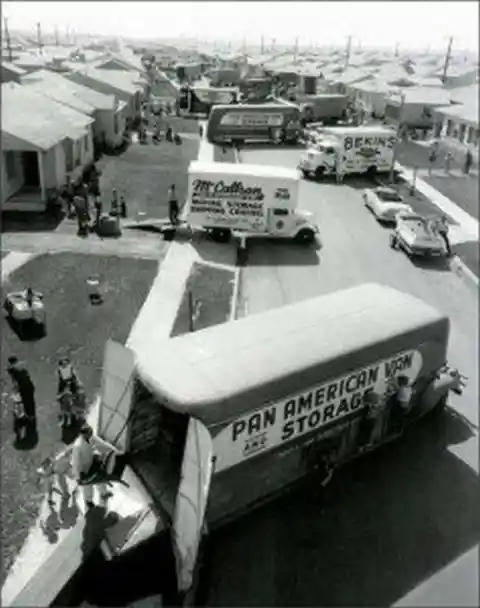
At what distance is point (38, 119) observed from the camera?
87.9ft

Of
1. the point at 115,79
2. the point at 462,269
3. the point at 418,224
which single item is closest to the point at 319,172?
the point at 418,224

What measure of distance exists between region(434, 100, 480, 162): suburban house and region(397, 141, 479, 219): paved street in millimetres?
1241

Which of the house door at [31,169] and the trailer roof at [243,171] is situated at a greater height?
the trailer roof at [243,171]

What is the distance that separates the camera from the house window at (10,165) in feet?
82.5

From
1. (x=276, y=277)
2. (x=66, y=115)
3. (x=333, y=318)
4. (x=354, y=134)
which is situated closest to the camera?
(x=333, y=318)

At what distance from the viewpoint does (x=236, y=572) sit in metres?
8.34

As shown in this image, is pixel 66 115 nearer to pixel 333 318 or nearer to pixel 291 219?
pixel 291 219

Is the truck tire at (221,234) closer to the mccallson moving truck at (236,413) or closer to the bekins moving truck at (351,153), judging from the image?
the mccallson moving truck at (236,413)

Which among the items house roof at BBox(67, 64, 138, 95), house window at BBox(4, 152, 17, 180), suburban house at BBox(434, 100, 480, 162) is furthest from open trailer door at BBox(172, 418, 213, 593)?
house roof at BBox(67, 64, 138, 95)

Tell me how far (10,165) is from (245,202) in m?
11.1

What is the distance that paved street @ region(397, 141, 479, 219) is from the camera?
30.2 meters

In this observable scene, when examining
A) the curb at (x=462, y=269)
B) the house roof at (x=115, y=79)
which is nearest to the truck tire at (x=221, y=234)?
the curb at (x=462, y=269)

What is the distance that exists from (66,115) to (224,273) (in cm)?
1622

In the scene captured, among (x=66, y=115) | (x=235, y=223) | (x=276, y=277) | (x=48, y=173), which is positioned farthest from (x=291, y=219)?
(x=66, y=115)
